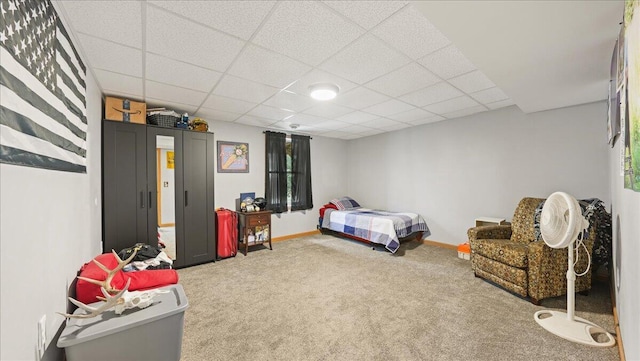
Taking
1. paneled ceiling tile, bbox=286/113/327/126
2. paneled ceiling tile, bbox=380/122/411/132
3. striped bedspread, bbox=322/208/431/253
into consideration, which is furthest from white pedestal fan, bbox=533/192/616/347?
paneled ceiling tile, bbox=286/113/327/126

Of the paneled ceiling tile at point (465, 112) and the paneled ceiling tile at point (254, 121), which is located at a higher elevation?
the paneled ceiling tile at point (254, 121)

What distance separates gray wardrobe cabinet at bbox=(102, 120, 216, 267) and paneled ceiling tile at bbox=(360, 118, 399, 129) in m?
2.75

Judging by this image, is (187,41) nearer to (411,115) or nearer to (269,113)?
(269,113)

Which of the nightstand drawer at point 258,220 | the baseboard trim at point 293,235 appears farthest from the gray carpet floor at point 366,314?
the baseboard trim at point 293,235

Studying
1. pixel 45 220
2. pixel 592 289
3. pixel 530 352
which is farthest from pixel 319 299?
pixel 592 289

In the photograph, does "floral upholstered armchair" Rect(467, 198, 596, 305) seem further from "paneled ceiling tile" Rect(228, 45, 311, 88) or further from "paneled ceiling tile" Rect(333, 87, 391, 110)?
"paneled ceiling tile" Rect(228, 45, 311, 88)

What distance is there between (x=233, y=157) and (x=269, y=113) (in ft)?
4.04

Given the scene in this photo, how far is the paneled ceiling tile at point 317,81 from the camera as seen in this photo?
2.60 metres

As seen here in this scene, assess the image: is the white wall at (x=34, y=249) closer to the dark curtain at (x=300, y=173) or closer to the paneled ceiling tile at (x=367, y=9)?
the paneled ceiling tile at (x=367, y=9)

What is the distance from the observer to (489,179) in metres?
4.14

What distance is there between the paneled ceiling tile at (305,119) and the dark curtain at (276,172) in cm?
78

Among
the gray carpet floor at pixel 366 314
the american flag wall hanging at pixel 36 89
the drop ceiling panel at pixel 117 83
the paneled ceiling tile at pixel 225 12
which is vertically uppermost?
the paneled ceiling tile at pixel 225 12

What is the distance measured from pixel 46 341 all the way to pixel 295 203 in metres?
4.46

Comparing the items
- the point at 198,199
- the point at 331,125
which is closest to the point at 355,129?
the point at 331,125
